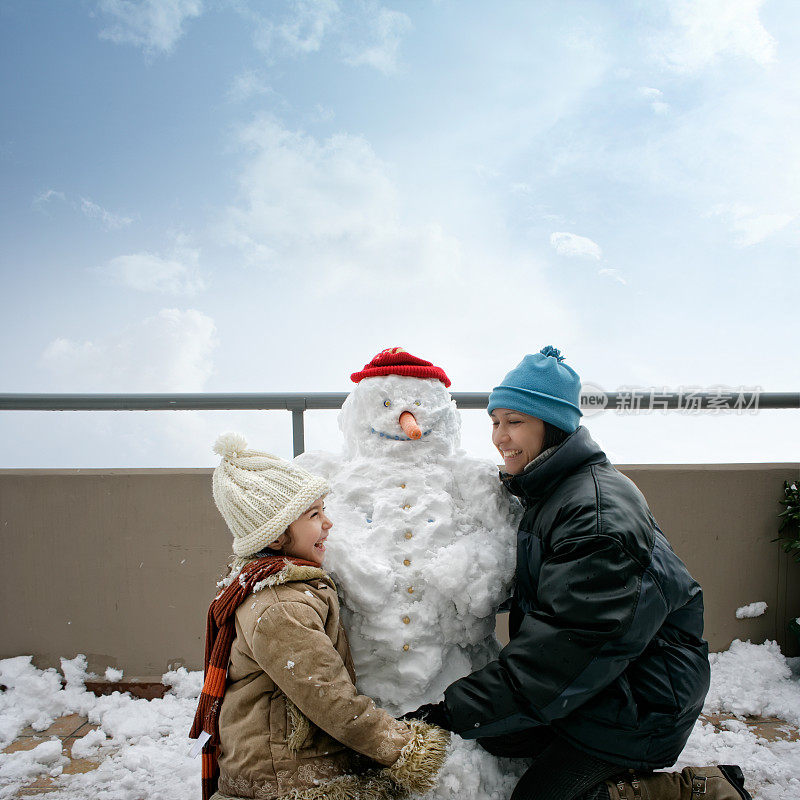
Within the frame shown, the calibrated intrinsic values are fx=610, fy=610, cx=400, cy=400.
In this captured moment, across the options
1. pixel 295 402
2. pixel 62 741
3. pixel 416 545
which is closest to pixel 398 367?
pixel 416 545

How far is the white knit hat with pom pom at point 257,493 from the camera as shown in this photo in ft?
4.86

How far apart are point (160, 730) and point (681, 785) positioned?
1991 mm

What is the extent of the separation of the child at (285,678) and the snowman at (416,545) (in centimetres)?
11

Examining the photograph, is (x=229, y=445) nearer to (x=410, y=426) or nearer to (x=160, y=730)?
(x=410, y=426)

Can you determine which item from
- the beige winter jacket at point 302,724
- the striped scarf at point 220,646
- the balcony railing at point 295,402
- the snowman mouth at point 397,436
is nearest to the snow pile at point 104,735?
the striped scarf at point 220,646

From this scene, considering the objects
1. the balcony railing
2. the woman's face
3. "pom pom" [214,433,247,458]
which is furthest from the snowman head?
the balcony railing

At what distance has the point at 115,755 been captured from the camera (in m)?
2.35

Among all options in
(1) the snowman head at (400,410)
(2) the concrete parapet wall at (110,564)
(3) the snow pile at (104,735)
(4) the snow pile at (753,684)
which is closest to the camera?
(1) the snowman head at (400,410)

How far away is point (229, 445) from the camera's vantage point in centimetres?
155

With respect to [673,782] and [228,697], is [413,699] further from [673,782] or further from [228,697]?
[673,782]

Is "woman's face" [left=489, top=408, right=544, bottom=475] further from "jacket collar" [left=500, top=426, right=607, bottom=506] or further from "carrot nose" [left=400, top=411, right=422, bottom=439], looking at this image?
"carrot nose" [left=400, top=411, right=422, bottom=439]

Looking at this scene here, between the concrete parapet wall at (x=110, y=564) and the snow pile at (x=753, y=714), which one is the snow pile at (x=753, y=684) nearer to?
the snow pile at (x=753, y=714)

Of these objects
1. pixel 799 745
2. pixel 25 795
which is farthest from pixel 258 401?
pixel 799 745

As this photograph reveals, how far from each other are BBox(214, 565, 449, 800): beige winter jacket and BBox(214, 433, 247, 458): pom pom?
0.34 metres
